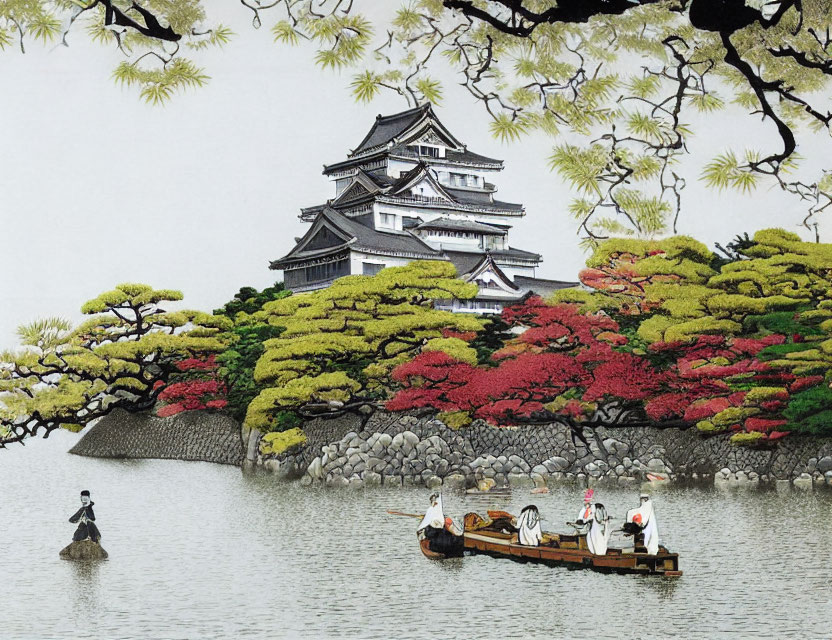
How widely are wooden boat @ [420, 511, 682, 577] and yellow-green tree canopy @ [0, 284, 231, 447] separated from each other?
44.8 feet

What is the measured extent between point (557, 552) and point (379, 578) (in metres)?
1.73

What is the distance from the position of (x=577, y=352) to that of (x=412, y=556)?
9200 millimetres

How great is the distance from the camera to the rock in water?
38.6 feet

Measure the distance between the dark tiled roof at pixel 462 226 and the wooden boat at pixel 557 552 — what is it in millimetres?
21360

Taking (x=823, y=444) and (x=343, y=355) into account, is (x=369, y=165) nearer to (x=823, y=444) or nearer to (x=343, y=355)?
(x=343, y=355)

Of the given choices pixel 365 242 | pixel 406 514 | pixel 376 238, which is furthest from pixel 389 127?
pixel 406 514

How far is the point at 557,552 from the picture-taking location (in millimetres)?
10820

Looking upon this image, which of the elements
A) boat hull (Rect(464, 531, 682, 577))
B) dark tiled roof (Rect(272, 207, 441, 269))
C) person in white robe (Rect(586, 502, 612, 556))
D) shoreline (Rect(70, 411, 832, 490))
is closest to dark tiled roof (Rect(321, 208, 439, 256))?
dark tiled roof (Rect(272, 207, 441, 269))

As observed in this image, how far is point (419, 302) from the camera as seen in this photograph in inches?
861

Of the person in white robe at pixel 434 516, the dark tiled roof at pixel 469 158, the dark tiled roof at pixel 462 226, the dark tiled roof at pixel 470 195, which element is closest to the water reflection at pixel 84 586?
the person in white robe at pixel 434 516

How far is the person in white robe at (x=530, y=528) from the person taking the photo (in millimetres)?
11008

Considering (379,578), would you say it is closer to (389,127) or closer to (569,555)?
(569,555)

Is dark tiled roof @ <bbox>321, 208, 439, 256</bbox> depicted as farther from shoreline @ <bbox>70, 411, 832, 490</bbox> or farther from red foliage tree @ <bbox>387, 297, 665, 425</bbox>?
red foliage tree @ <bbox>387, 297, 665, 425</bbox>

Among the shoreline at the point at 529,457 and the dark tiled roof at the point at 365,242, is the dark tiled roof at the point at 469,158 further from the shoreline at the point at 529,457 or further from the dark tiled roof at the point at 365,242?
the shoreline at the point at 529,457
